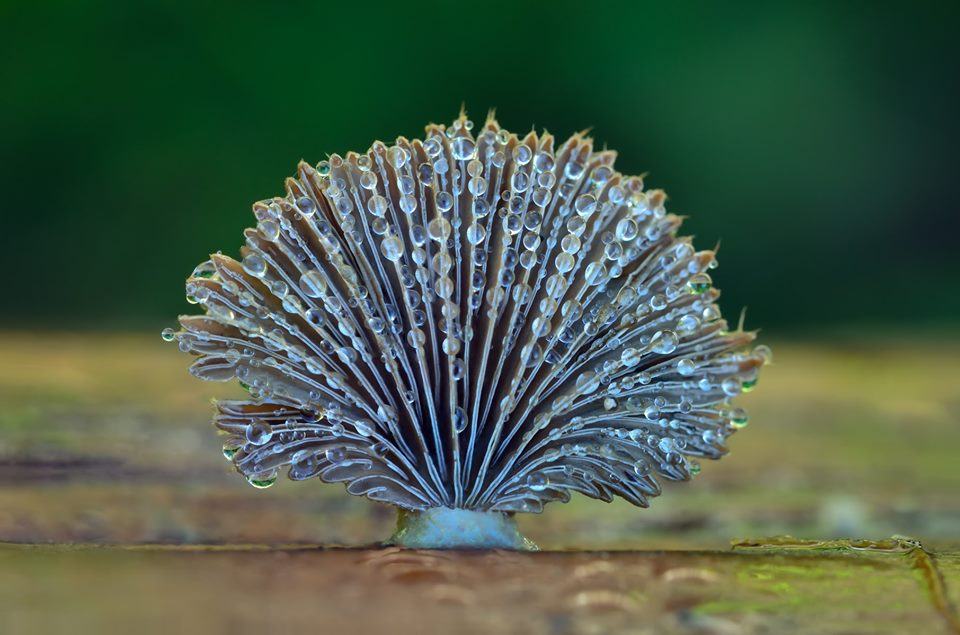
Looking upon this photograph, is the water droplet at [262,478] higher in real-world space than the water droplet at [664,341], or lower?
lower

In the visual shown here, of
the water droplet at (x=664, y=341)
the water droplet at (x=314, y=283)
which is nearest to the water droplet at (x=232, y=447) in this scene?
the water droplet at (x=314, y=283)

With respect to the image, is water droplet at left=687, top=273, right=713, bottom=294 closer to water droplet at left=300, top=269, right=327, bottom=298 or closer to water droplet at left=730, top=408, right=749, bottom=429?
water droplet at left=730, top=408, right=749, bottom=429

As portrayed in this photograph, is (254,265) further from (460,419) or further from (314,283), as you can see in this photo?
(460,419)

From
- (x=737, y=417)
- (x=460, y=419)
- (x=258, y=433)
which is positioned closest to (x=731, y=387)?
(x=737, y=417)

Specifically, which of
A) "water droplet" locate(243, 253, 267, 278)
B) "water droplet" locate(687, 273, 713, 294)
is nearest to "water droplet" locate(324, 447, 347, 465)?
"water droplet" locate(243, 253, 267, 278)

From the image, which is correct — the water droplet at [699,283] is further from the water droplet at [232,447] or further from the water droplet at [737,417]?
the water droplet at [232,447]

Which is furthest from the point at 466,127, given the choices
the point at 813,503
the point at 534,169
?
the point at 813,503
